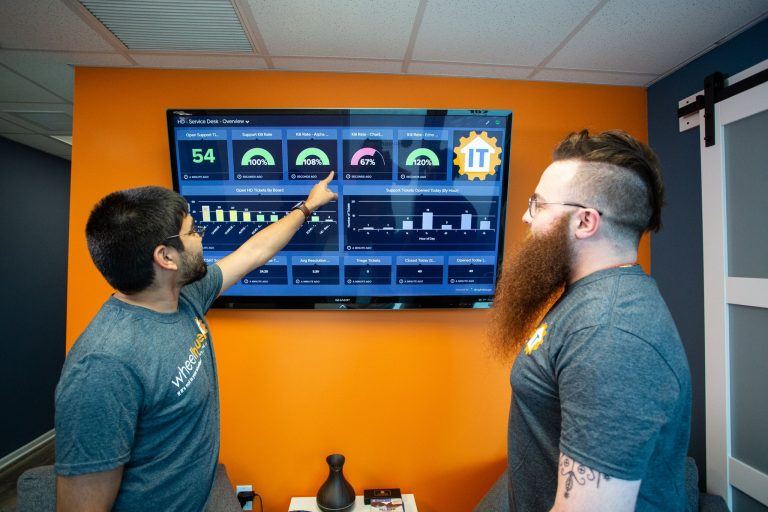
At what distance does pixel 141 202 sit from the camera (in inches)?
45.3

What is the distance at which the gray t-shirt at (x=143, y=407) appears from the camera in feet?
3.24

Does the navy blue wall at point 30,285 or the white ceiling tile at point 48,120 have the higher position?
the white ceiling tile at point 48,120

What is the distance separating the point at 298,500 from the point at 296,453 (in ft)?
0.74

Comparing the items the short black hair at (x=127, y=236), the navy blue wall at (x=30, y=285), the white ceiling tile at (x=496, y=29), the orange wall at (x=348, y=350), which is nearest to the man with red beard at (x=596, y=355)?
the white ceiling tile at (x=496, y=29)

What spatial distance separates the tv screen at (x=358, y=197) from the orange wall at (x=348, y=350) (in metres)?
0.21

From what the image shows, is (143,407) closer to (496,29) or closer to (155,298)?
(155,298)

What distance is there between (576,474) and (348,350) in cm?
145

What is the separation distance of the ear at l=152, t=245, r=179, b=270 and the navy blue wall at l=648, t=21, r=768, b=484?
232 cm

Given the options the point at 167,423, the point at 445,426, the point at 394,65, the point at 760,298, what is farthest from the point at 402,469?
the point at 394,65

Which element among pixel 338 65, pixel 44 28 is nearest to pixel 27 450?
pixel 44 28

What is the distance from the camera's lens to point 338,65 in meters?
2.01

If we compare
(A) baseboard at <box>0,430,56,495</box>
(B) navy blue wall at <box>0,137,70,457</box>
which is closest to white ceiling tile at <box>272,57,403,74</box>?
(B) navy blue wall at <box>0,137,70,457</box>

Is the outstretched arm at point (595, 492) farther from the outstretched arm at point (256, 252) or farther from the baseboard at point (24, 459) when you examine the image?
the baseboard at point (24, 459)

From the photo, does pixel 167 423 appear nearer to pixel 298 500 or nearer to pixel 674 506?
pixel 298 500
